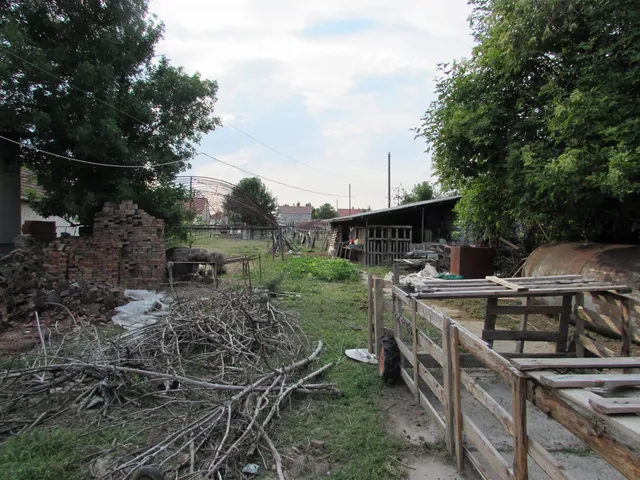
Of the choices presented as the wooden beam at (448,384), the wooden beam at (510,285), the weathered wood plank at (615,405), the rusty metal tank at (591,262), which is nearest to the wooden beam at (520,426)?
the weathered wood plank at (615,405)

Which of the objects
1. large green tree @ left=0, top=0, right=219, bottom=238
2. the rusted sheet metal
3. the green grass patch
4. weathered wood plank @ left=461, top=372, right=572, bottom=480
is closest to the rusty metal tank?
→ the rusted sheet metal

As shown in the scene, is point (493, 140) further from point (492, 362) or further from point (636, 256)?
point (492, 362)

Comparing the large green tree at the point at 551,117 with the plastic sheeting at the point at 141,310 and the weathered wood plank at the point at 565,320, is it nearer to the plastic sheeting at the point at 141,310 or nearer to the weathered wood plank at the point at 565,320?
the weathered wood plank at the point at 565,320

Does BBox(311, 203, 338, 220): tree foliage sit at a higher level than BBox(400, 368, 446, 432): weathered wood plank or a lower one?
higher

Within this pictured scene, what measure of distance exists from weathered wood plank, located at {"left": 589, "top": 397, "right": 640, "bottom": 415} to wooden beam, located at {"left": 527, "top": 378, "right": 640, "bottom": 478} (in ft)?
0.12

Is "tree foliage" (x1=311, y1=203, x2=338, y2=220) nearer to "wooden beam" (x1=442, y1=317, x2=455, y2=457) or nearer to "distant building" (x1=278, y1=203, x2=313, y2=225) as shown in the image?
"distant building" (x1=278, y1=203, x2=313, y2=225)

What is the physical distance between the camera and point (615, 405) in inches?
56.4

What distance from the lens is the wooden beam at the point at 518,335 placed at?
4430 mm

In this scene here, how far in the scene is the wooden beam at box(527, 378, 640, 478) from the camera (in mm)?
1312

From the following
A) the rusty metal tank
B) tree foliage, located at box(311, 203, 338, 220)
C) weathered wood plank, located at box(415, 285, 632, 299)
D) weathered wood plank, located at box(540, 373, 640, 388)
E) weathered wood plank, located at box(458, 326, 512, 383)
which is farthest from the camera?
tree foliage, located at box(311, 203, 338, 220)

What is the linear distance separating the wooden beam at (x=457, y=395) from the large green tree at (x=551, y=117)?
3.96 metres

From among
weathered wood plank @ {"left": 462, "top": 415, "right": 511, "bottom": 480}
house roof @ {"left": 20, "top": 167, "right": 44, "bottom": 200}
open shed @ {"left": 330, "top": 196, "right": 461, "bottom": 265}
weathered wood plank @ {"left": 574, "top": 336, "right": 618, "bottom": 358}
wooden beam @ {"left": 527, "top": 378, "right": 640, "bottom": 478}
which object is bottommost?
weathered wood plank @ {"left": 462, "top": 415, "right": 511, "bottom": 480}

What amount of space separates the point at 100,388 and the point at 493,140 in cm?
786

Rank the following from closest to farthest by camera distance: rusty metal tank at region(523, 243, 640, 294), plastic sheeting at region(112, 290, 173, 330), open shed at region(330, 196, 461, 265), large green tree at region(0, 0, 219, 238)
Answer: rusty metal tank at region(523, 243, 640, 294) < plastic sheeting at region(112, 290, 173, 330) < large green tree at region(0, 0, 219, 238) < open shed at region(330, 196, 461, 265)
